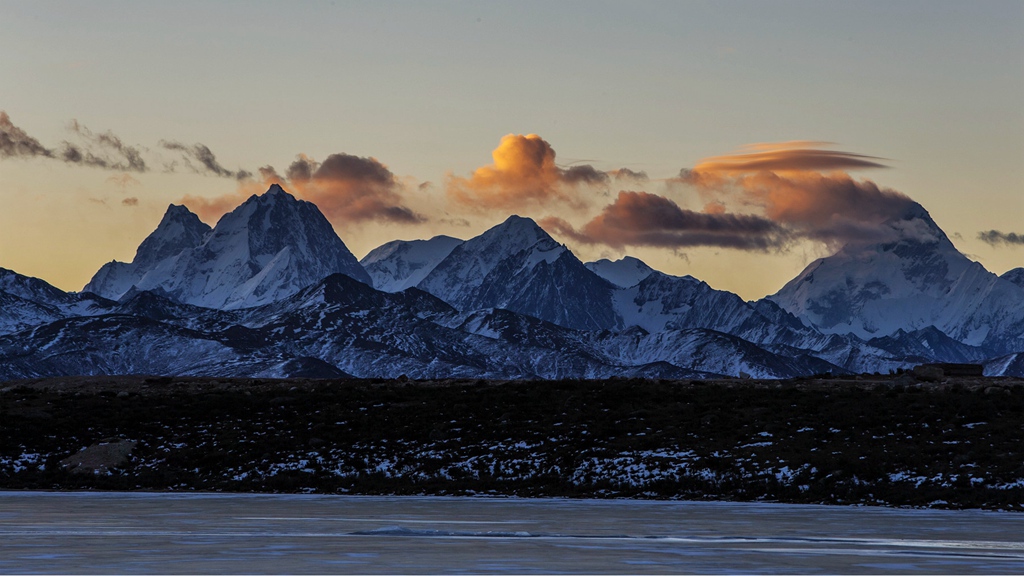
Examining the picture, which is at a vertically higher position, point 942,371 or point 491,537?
point 942,371

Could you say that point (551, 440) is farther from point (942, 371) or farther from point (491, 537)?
point (942, 371)

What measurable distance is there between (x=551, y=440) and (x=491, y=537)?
29.5 meters

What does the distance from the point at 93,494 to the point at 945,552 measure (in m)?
32.1

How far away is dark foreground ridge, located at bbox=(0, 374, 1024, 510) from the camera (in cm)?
4781

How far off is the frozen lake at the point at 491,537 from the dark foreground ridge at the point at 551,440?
19.9ft

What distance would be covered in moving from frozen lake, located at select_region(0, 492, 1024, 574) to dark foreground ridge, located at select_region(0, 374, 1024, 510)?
607 centimetres

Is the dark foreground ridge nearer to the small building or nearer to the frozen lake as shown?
the small building

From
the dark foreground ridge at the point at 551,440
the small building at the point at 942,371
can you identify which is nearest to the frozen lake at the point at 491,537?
the dark foreground ridge at the point at 551,440

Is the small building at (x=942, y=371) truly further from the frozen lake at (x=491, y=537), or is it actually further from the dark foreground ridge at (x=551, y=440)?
the frozen lake at (x=491, y=537)

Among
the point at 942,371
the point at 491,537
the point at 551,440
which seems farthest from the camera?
the point at 942,371

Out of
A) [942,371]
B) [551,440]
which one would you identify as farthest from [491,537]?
[942,371]

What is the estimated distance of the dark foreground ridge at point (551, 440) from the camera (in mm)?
47812

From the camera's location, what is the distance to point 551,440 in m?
57.5

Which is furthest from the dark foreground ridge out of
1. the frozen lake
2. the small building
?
the frozen lake
